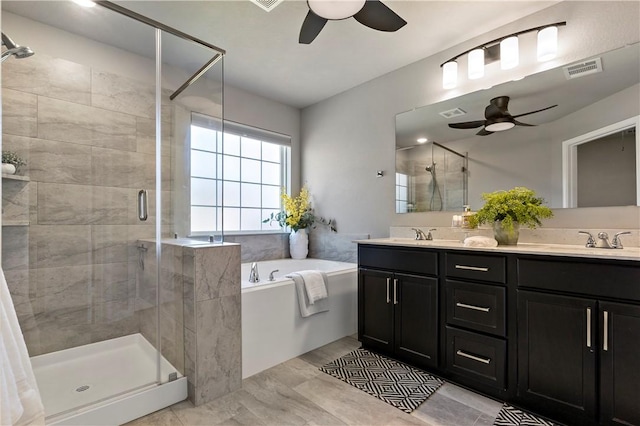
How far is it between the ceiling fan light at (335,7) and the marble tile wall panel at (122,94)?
1.72 meters

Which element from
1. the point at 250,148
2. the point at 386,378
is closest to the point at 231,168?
the point at 250,148

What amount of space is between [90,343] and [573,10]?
4.22 m

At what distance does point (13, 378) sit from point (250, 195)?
2830mm

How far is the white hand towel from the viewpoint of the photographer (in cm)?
258

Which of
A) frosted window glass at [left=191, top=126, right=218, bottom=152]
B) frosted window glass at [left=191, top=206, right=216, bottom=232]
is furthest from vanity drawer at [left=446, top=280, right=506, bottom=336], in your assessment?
frosted window glass at [left=191, top=126, right=218, bottom=152]

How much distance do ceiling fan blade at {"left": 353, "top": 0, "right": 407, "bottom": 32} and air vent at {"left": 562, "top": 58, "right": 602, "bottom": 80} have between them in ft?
3.99

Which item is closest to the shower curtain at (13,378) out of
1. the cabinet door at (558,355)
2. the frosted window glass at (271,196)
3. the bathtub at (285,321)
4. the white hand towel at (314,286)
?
the bathtub at (285,321)

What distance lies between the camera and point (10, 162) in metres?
2.15

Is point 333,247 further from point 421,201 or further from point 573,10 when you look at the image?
point 573,10

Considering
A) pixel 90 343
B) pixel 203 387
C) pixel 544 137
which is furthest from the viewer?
pixel 90 343

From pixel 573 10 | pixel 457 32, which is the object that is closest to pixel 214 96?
pixel 457 32

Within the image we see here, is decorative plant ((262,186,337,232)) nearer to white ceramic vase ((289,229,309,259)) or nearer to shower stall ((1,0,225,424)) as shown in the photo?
white ceramic vase ((289,229,309,259))

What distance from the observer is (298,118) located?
13.5 feet

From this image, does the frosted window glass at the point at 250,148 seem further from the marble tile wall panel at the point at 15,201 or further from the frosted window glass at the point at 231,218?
the marble tile wall panel at the point at 15,201
